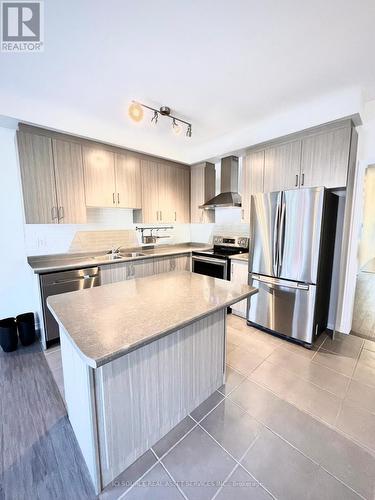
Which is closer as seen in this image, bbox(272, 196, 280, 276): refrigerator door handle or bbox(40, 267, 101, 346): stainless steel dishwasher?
bbox(40, 267, 101, 346): stainless steel dishwasher

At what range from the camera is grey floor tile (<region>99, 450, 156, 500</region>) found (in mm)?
1195

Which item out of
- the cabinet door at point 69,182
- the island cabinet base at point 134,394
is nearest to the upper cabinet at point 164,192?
the cabinet door at point 69,182

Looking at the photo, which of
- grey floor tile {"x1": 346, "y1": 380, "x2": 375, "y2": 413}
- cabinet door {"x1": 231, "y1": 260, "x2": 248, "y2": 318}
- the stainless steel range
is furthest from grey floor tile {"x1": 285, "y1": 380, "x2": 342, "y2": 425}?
the stainless steel range

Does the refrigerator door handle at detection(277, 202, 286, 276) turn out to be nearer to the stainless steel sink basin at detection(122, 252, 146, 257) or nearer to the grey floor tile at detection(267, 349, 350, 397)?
the grey floor tile at detection(267, 349, 350, 397)

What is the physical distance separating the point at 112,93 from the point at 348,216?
3000mm

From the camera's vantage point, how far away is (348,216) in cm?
266

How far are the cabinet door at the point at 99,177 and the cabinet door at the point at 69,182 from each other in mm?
79

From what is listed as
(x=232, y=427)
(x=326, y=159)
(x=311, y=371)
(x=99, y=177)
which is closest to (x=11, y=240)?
(x=99, y=177)

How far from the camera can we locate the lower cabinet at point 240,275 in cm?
313

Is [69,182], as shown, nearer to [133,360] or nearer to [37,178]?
[37,178]

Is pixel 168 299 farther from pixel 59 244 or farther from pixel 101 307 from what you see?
pixel 59 244

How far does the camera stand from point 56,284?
254 cm

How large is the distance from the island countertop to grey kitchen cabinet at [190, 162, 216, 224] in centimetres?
239

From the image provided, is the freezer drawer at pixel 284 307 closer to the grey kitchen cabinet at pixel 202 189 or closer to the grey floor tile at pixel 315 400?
the grey floor tile at pixel 315 400
